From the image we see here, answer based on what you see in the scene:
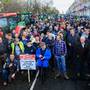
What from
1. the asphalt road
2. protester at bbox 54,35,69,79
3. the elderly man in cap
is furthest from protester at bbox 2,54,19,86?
protester at bbox 54,35,69,79

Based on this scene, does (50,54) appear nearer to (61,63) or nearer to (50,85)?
(61,63)

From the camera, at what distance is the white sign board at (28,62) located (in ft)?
45.4

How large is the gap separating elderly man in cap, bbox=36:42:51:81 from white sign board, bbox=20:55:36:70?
51cm

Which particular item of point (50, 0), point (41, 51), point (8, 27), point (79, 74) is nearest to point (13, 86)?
point (41, 51)

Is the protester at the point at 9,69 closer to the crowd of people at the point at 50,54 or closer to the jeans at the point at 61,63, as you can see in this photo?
the crowd of people at the point at 50,54

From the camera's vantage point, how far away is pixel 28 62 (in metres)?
13.9

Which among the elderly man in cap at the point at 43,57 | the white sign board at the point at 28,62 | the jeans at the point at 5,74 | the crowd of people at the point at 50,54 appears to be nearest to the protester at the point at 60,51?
the crowd of people at the point at 50,54

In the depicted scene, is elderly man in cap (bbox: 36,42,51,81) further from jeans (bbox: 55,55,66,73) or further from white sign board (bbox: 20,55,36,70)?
jeans (bbox: 55,55,66,73)

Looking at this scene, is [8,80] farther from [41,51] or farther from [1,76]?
[41,51]

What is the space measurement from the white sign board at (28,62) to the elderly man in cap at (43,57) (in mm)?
512

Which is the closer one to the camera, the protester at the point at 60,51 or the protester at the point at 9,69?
the protester at the point at 9,69

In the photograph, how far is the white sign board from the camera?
13836mm

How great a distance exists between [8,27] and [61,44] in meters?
13.5

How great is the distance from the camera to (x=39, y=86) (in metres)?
13.9
